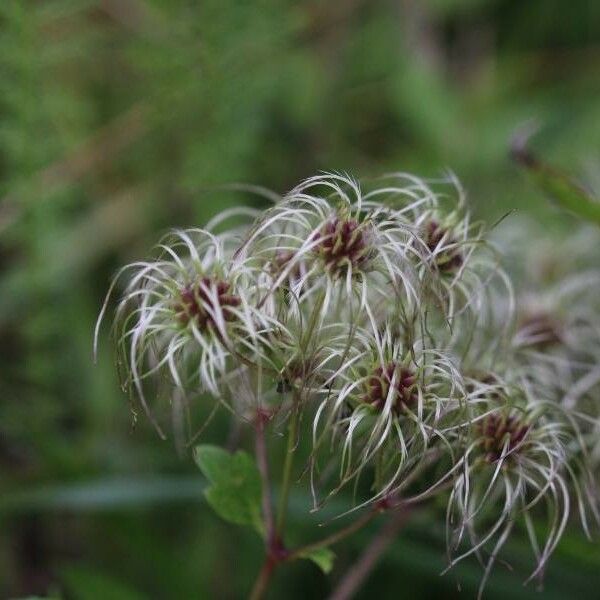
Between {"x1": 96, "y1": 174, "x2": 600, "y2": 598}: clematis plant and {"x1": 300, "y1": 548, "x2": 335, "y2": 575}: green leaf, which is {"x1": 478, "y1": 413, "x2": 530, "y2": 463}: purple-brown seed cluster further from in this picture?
{"x1": 300, "y1": 548, "x2": 335, "y2": 575}: green leaf

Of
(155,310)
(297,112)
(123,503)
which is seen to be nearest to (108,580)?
(123,503)

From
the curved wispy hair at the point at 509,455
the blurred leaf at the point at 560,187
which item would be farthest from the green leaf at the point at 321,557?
the blurred leaf at the point at 560,187

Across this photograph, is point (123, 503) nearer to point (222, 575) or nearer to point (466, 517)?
point (222, 575)

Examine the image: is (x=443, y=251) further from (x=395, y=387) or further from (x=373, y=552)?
(x=373, y=552)

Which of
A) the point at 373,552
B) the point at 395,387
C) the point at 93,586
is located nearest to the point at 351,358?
the point at 395,387

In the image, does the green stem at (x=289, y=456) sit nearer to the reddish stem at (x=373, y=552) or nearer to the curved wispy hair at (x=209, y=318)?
the curved wispy hair at (x=209, y=318)

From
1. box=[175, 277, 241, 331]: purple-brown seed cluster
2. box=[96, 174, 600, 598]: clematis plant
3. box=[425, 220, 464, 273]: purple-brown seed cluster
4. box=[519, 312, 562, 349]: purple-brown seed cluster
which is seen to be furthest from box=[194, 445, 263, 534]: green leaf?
box=[519, 312, 562, 349]: purple-brown seed cluster
